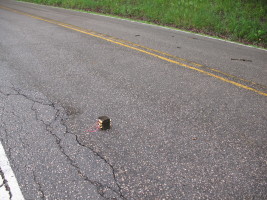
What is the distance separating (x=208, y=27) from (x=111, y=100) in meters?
8.23

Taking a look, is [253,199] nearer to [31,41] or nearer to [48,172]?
[48,172]

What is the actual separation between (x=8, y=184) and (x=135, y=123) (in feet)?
5.95

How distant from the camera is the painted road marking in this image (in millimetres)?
2305

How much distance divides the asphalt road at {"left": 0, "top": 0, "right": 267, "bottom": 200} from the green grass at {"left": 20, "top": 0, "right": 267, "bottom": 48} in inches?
133

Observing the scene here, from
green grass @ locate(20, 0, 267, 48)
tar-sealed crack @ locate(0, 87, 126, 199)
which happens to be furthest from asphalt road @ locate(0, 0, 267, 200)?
green grass @ locate(20, 0, 267, 48)

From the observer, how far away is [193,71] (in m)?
5.60

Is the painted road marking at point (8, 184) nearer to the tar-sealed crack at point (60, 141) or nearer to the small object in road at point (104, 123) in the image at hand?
the tar-sealed crack at point (60, 141)

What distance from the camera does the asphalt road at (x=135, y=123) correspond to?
2516mm

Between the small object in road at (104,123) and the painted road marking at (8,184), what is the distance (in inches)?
47.6

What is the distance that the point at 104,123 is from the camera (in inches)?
131

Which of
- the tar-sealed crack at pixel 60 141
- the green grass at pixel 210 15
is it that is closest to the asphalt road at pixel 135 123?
the tar-sealed crack at pixel 60 141

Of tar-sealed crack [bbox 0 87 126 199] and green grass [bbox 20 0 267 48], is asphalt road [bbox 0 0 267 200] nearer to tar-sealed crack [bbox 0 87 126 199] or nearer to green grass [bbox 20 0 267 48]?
tar-sealed crack [bbox 0 87 126 199]

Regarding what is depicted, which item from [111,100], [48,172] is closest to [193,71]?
[111,100]

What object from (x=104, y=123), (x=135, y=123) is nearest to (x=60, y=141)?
(x=104, y=123)
